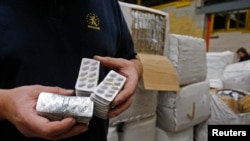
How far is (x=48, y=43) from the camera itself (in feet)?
1.81

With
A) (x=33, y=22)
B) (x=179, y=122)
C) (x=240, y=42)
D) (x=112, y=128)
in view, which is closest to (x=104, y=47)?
(x=33, y=22)

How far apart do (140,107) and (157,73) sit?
0.76ft

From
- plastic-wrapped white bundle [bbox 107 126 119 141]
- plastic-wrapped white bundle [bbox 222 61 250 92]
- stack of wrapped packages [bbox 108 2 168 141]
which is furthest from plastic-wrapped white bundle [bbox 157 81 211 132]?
plastic-wrapped white bundle [bbox 222 61 250 92]

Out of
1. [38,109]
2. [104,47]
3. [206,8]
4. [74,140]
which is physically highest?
[206,8]

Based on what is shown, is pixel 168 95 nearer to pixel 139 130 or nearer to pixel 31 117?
pixel 139 130

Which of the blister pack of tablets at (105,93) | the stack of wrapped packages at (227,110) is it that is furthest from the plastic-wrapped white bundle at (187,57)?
the blister pack of tablets at (105,93)

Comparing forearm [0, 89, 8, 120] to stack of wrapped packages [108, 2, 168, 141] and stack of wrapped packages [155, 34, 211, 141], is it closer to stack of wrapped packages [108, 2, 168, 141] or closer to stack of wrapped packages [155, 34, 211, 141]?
stack of wrapped packages [108, 2, 168, 141]

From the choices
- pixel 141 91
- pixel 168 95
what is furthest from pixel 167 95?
pixel 141 91

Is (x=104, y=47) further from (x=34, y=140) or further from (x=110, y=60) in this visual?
(x=34, y=140)

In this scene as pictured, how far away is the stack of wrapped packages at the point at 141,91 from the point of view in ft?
4.56

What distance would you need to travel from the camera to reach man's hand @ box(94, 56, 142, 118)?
0.52m

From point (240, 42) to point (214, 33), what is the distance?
598mm

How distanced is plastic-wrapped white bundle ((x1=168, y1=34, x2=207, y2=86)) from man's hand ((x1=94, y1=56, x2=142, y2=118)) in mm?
1091

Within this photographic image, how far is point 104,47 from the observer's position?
0.65m
